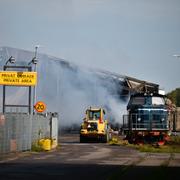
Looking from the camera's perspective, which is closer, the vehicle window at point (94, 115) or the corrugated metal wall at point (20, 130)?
the corrugated metal wall at point (20, 130)

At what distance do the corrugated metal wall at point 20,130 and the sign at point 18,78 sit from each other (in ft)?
12.4

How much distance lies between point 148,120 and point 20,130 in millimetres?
13516

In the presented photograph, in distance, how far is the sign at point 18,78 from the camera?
43750 mm

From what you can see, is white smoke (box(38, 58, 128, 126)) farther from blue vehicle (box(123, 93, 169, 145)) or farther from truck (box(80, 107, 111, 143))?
blue vehicle (box(123, 93, 169, 145))

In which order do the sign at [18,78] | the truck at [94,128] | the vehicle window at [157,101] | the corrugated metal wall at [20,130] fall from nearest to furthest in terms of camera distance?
the corrugated metal wall at [20,130] < the sign at [18,78] < the vehicle window at [157,101] < the truck at [94,128]

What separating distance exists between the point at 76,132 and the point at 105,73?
9665 millimetres

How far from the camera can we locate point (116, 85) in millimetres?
79312

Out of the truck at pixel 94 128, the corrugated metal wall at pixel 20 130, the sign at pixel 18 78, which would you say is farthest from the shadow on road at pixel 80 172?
the truck at pixel 94 128

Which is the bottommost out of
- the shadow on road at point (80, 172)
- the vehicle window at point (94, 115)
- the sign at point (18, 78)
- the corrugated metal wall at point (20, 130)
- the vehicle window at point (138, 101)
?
the shadow on road at point (80, 172)

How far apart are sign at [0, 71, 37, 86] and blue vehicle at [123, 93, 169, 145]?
26.4ft

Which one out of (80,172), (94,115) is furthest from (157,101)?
(80,172)

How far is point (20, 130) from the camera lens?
33.8 meters

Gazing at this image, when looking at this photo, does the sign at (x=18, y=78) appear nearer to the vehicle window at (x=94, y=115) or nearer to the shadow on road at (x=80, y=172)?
the vehicle window at (x=94, y=115)

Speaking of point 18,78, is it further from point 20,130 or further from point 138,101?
point 20,130
